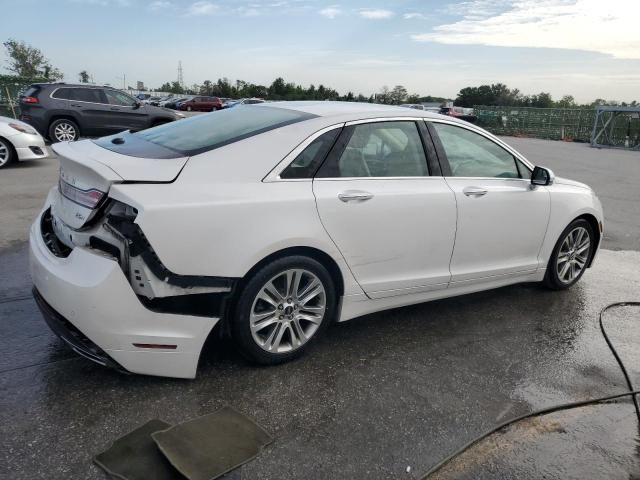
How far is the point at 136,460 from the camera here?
2424 millimetres

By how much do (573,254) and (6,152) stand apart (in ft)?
31.9

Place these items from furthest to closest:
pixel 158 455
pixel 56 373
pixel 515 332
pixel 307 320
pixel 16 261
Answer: pixel 16 261
pixel 515 332
pixel 307 320
pixel 56 373
pixel 158 455

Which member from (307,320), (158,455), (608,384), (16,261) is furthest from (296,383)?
(16,261)

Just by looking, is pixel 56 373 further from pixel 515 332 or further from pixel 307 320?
pixel 515 332

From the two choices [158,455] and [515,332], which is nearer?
[158,455]

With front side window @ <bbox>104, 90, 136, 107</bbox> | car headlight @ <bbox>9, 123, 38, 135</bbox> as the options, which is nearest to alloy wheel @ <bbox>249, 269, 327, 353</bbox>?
car headlight @ <bbox>9, 123, 38, 135</bbox>

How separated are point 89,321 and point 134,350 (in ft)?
0.88

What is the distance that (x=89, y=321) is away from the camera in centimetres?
269

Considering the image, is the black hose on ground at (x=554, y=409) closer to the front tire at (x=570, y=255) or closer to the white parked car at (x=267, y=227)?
the front tire at (x=570, y=255)

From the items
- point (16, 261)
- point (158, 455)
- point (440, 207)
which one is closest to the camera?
point (158, 455)

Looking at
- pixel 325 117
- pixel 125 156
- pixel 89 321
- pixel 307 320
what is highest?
pixel 325 117

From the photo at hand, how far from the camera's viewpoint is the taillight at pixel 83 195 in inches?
111

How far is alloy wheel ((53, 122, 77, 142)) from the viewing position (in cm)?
1333

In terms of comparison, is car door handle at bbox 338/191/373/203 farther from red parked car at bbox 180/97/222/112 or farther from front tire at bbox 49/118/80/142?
red parked car at bbox 180/97/222/112
